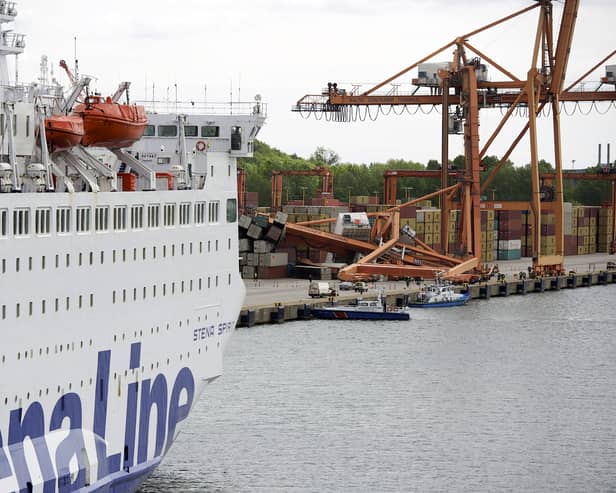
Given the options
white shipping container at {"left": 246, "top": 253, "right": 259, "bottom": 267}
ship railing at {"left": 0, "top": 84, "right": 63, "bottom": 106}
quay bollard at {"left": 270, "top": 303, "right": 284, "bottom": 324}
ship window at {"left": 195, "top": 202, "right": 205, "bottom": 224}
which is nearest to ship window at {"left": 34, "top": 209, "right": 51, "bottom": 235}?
ship railing at {"left": 0, "top": 84, "right": 63, "bottom": 106}

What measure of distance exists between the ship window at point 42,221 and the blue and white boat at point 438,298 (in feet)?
139

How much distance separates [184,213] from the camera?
85.6 feet

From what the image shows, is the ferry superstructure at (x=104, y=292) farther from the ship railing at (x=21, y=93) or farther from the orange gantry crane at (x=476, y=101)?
the orange gantry crane at (x=476, y=101)

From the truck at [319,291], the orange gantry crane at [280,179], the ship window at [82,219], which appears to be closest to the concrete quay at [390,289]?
the truck at [319,291]

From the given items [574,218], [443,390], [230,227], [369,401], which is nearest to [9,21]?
[230,227]

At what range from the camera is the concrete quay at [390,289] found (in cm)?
5616

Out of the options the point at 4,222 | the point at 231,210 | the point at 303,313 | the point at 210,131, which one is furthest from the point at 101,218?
the point at 303,313

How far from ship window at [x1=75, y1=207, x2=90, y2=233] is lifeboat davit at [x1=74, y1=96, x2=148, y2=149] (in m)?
2.33

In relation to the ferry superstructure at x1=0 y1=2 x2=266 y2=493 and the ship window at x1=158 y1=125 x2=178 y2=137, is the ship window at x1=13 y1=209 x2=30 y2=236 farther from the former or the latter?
the ship window at x1=158 y1=125 x2=178 y2=137

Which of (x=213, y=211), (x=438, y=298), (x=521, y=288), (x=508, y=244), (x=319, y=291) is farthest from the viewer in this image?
(x=508, y=244)

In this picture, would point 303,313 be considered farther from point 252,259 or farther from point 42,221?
point 42,221

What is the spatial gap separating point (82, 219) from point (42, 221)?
1.12 meters

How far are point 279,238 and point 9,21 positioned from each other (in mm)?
44116

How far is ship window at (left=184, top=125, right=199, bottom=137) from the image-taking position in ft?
95.7
